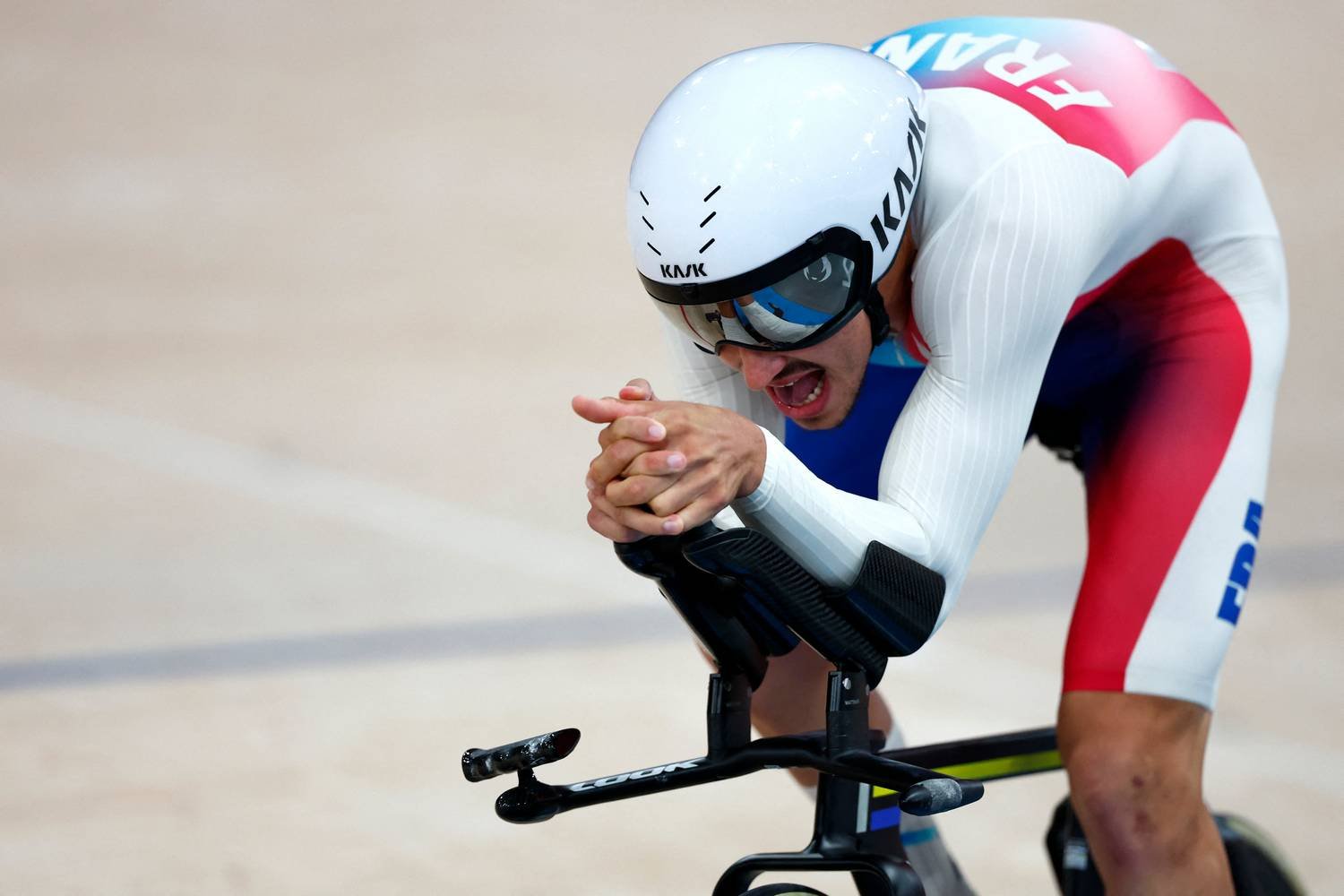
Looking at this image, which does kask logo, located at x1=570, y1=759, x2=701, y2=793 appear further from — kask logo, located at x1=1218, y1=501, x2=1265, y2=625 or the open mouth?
kask logo, located at x1=1218, y1=501, x2=1265, y2=625

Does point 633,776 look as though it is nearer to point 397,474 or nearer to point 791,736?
point 791,736

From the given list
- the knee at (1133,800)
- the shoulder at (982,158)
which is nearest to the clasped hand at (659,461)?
the shoulder at (982,158)

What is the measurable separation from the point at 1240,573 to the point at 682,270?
101 cm

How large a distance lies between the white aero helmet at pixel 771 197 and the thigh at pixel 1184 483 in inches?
24.6

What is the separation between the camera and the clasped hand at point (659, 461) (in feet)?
5.14

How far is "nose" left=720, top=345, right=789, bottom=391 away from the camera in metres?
1.96

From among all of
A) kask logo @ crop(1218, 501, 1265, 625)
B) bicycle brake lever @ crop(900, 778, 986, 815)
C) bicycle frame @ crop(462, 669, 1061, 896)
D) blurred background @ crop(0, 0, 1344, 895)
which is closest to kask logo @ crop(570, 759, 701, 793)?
bicycle frame @ crop(462, 669, 1061, 896)

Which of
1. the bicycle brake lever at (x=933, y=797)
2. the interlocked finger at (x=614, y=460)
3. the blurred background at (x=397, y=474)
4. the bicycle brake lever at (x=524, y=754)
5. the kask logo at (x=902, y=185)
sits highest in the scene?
the blurred background at (x=397, y=474)

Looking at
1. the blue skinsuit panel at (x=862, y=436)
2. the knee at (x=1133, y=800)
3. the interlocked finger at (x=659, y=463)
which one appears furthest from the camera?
the blue skinsuit panel at (x=862, y=436)

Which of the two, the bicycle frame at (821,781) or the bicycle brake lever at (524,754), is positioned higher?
the bicycle brake lever at (524,754)

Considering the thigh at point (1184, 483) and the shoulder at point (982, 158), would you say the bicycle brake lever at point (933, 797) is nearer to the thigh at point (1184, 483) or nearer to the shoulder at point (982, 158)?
the thigh at point (1184, 483)

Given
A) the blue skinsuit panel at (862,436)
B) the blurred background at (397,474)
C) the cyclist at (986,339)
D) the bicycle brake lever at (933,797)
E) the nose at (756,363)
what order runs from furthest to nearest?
the blurred background at (397,474) → the blue skinsuit panel at (862,436) → the nose at (756,363) → the cyclist at (986,339) → the bicycle brake lever at (933,797)

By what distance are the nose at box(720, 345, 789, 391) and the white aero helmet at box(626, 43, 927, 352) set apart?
22mm

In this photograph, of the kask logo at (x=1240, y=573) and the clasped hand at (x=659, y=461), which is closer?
the clasped hand at (x=659, y=461)
